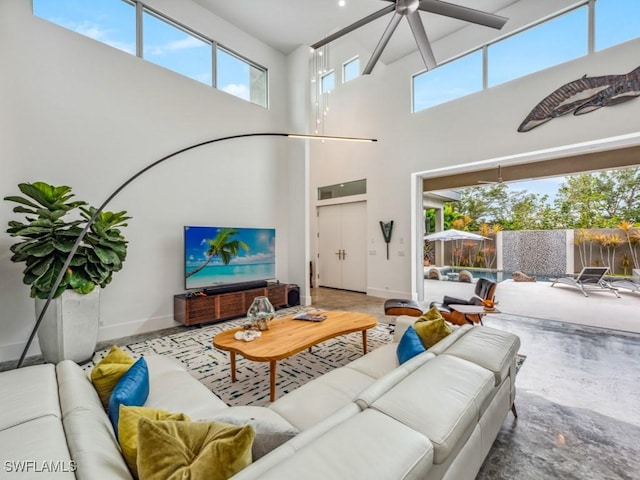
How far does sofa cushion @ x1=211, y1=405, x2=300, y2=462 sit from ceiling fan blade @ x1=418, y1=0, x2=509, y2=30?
149 inches

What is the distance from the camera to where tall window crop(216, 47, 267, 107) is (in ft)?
16.8


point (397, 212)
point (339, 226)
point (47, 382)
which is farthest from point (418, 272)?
point (47, 382)

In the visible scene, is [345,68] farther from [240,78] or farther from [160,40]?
[160,40]

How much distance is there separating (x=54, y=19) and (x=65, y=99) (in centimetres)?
98

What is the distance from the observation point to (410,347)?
1.90 meters

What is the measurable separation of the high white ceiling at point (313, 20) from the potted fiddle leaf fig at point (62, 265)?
3.92m

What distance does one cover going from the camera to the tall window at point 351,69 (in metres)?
6.97

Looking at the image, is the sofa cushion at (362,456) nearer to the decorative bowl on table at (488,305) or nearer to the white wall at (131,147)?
the decorative bowl on table at (488,305)

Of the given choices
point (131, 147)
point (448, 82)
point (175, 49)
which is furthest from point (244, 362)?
point (448, 82)

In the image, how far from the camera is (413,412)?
3.34 ft

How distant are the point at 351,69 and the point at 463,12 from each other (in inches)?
182

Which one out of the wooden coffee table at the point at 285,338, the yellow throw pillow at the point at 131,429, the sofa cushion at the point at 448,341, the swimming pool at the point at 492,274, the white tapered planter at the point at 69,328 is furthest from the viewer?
the swimming pool at the point at 492,274

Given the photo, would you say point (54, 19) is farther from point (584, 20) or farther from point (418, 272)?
point (584, 20)

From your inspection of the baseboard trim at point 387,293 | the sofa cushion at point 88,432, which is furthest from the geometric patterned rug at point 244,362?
the baseboard trim at point 387,293
